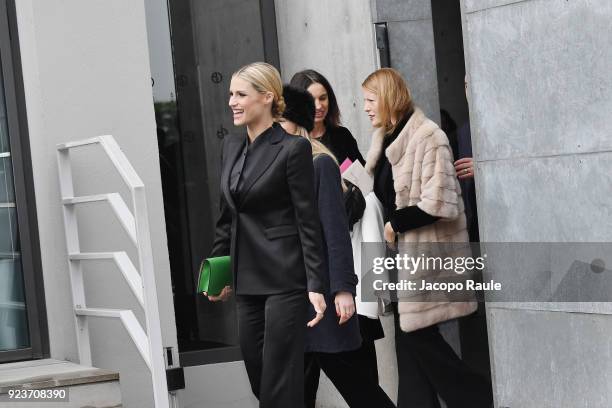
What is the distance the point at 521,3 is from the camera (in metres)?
5.66

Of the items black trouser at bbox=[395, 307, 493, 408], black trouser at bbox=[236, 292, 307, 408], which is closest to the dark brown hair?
black trouser at bbox=[395, 307, 493, 408]

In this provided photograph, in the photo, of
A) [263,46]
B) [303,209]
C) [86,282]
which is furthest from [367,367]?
[263,46]

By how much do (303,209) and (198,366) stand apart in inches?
98.4

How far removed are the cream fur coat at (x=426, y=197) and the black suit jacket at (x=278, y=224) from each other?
131 centimetres

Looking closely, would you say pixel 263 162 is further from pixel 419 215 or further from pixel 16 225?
pixel 16 225

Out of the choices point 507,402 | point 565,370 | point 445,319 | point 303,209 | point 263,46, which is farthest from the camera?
point 263,46

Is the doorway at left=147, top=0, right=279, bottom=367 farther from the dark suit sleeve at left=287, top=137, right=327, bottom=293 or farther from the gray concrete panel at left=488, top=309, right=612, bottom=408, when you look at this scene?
the dark suit sleeve at left=287, top=137, right=327, bottom=293

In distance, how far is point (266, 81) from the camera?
5.18 m

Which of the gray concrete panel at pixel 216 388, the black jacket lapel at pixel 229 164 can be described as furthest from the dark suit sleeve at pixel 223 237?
the gray concrete panel at pixel 216 388

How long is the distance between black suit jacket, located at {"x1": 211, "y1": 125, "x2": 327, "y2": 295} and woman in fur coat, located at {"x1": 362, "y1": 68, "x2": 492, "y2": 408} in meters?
1.30

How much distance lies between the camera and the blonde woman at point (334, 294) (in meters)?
5.23

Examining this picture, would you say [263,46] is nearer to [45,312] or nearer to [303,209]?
[45,312]

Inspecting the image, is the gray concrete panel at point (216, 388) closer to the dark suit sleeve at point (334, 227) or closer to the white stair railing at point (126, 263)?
the white stair railing at point (126, 263)

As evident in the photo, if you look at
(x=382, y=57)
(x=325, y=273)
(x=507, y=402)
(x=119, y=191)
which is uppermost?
(x=382, y=57)
